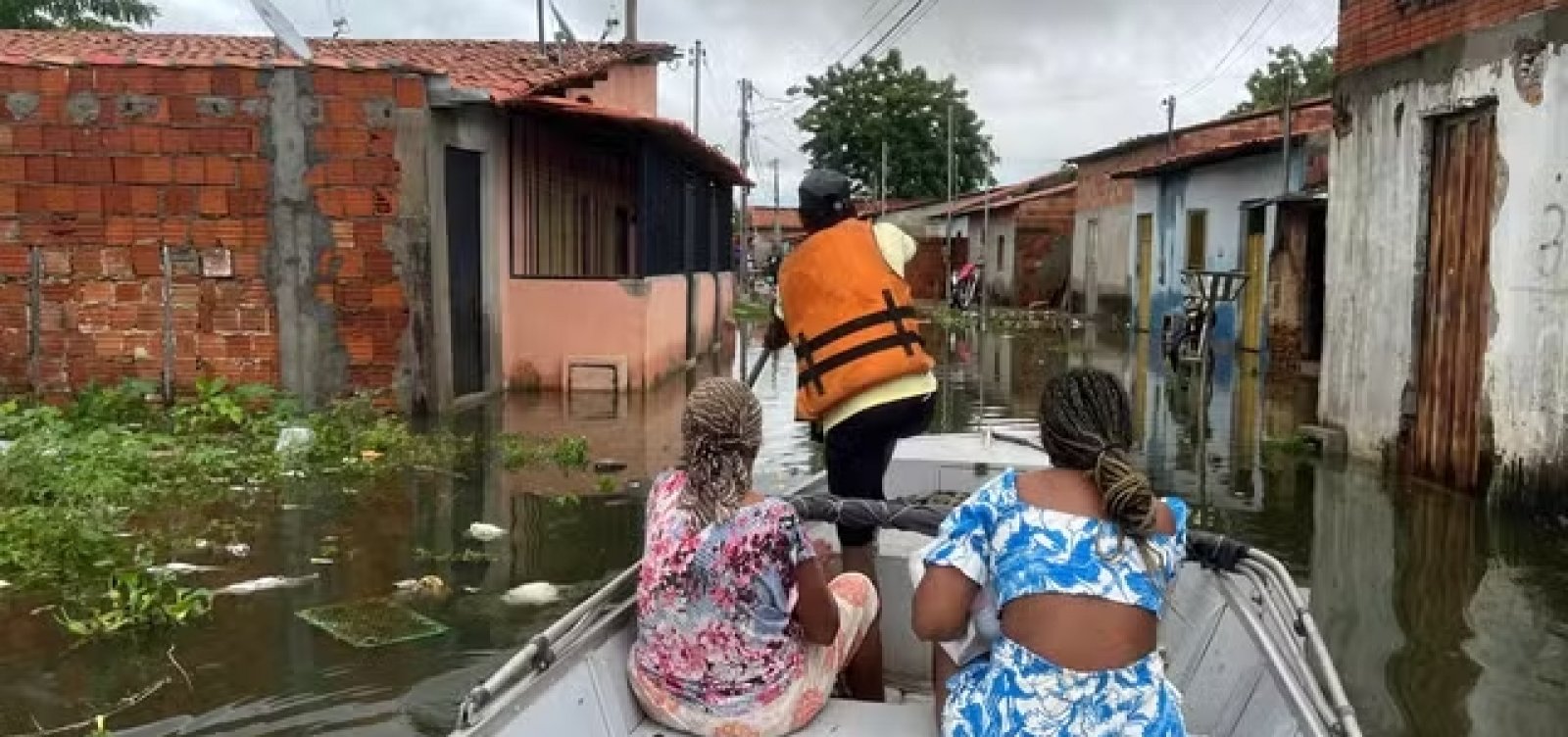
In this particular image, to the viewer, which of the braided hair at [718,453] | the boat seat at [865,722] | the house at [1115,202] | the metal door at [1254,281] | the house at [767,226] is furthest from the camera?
the house at [767,226]

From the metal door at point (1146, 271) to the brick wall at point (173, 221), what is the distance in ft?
54.0

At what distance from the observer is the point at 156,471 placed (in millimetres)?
8094

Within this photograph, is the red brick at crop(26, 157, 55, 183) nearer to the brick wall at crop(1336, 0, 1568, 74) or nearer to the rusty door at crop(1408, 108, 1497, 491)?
the brick wall at crop(1336, 0, 1568, 74)

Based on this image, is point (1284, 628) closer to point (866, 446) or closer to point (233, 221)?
point (866, 446)

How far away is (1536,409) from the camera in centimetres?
735

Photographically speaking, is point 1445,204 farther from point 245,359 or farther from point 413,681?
point 245,359

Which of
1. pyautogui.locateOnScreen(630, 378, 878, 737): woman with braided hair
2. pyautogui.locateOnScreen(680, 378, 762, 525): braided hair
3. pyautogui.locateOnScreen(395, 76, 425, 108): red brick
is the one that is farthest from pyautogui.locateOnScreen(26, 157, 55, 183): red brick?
pyautogui.locateOnScreen(680, 378, 762, 525): braided hair

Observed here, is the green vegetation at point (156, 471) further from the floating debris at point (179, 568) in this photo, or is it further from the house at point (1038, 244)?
the house at point (1038, 244)

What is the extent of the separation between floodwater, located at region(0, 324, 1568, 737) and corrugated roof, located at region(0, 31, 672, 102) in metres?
3.31

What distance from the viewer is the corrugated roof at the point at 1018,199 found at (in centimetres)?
3500

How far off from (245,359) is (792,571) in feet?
29.5


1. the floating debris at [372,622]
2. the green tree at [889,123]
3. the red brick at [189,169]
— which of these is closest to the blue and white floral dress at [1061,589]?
the floating debris at [372,622]

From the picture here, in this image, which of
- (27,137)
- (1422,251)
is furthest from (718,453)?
(27,137)

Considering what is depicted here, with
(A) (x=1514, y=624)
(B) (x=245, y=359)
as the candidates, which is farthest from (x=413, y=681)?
(B) (x=245, y=359)
